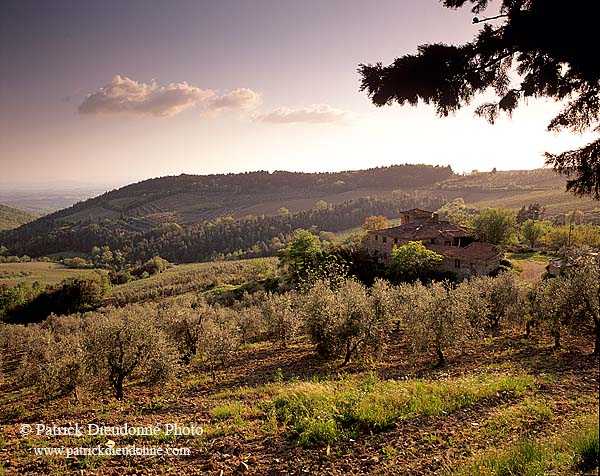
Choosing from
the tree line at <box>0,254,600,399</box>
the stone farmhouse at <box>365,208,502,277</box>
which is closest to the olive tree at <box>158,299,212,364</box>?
the tree line at <box>0,254,600,399</box>

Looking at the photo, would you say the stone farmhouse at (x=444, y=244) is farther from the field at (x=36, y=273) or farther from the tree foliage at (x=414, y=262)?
the field at (x=36, y=273)

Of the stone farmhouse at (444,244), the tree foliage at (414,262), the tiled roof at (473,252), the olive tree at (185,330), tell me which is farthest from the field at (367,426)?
the tiled roof at (473,252)

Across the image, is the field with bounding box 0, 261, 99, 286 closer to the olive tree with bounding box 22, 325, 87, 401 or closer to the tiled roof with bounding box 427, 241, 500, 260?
the olive tree with bounding box 22, 325, 87, 401

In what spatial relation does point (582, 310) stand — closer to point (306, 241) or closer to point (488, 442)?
point (488, 442)

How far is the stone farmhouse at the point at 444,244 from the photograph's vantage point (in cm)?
4397

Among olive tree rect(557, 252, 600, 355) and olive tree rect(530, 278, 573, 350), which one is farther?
olive tree rect(530, 278, 573, 350)

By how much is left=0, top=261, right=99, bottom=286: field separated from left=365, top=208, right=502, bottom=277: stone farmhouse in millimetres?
89132

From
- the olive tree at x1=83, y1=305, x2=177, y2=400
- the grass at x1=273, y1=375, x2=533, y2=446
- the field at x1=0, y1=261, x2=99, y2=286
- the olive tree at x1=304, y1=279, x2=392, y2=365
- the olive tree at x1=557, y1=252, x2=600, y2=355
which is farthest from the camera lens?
the field at x1=0, y1=261, x2=99, y2=286

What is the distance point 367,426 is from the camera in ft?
28.2

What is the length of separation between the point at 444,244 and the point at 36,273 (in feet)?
429

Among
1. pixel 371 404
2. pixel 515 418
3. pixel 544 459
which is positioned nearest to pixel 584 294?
pixel 515 418

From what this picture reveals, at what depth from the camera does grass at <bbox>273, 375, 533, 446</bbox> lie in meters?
8.58

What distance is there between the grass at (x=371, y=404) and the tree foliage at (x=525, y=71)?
652 cm

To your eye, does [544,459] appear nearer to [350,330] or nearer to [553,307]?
[350,330]
